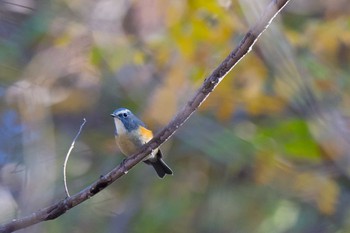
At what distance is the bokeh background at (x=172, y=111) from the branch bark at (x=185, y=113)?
1.47 meters

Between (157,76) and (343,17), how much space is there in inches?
50.9

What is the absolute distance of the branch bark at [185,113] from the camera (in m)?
2.39

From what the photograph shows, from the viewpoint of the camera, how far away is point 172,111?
4629 mm

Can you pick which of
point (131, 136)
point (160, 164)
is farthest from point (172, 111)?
point (131, 136)

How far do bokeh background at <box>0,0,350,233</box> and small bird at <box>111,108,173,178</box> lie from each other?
793 millimetres

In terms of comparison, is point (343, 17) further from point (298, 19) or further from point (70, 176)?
point (70, 176)

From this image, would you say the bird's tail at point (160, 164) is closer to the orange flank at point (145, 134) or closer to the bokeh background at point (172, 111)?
the orange flank at point (145, 134)

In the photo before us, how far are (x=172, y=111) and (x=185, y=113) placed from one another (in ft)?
6.86

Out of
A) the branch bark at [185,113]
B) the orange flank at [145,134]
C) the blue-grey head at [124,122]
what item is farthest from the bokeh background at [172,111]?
the branch bark at [185,113]

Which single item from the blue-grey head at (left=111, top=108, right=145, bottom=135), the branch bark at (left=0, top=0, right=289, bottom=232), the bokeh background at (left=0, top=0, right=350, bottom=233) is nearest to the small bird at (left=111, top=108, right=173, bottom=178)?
the blue-grey head at (left=111, top=108, right=145, bottom=135)

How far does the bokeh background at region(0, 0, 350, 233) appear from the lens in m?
4.66

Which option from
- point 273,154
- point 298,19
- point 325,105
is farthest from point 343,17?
point 325,105

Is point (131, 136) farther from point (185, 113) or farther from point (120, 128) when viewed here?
point (185, 113)

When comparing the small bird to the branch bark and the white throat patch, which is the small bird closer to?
the white throat patch
